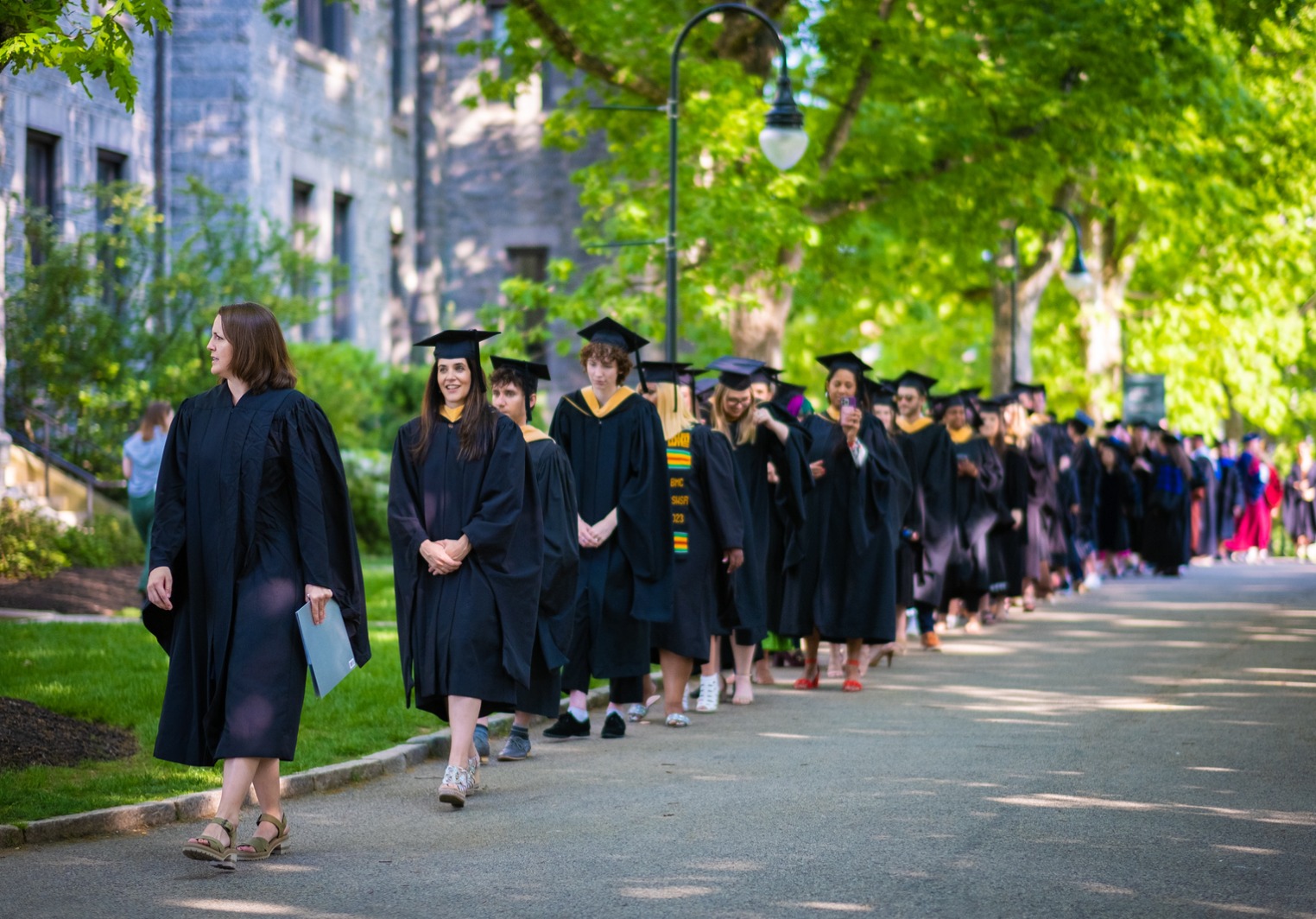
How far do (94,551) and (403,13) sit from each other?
13.1 metres

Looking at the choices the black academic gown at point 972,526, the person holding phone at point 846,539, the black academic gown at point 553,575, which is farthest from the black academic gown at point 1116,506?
the black academic gown at point 553,575

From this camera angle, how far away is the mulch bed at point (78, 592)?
50.8 ft

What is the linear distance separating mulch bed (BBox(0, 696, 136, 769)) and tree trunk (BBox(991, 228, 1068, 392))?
23.4m

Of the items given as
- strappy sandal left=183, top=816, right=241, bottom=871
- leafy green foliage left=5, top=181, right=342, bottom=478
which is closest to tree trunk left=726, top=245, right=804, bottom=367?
leafy green foliage left=5, top=181, right=342, bottom=478

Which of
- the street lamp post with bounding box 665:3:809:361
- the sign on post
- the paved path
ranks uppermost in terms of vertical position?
the street lamp post with bounding box 665:3:809:361

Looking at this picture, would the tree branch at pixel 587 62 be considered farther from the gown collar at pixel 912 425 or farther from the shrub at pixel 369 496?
the gown collar at pixel 912 425

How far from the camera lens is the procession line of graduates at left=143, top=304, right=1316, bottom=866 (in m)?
7.30

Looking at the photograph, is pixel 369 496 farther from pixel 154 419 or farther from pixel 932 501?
pixel 932 501

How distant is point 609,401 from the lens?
11.2 m

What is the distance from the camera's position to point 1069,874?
688cm

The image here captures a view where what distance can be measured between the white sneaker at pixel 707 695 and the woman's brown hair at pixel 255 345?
5.41 meters

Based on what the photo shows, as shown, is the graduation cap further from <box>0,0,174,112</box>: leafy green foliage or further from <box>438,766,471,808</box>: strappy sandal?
<box>438,766,471,808</box>: strappy sandal

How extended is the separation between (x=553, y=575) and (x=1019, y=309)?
24.3 metres

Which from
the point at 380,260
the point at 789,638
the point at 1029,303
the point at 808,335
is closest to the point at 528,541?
the point at 789,638
